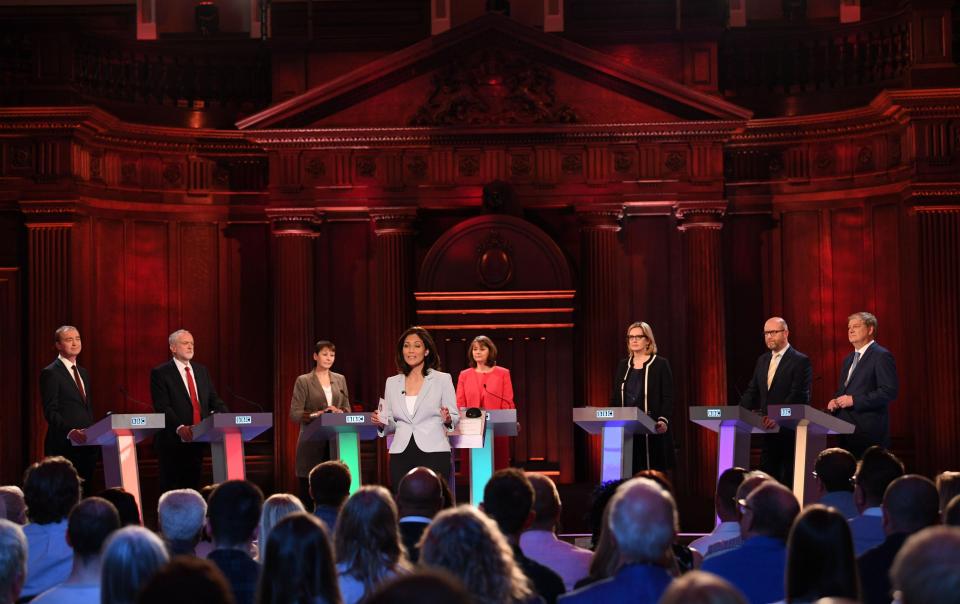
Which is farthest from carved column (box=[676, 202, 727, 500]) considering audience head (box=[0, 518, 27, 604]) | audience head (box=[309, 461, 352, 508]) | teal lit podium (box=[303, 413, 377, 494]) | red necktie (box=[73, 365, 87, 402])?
audience head (box=[0, 518, 27, 604])

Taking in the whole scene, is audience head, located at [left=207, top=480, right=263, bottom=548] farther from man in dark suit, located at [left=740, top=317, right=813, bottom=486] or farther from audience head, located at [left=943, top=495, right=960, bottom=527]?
man in dark suit, located at [left=740, top=317, right=813, bottom=486]

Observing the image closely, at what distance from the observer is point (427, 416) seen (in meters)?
8.56

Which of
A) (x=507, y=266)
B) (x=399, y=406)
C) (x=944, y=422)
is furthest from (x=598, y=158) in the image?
(x=399, y=406)

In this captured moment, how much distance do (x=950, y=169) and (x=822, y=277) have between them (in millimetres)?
1734

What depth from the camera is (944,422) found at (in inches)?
485

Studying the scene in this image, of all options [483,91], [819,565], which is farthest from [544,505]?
[483,91]

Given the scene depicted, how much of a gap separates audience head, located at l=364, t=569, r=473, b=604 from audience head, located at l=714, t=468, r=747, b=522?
420 centimetres

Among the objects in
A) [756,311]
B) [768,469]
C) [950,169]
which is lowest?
[768,469]

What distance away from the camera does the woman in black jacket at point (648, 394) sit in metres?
9.59

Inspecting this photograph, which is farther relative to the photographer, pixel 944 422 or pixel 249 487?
pixel 944 422

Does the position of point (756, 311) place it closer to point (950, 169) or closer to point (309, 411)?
point (950, 169)

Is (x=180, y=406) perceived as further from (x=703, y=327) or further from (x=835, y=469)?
(x=703, y=327)

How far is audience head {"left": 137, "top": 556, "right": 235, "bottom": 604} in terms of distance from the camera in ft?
9.12

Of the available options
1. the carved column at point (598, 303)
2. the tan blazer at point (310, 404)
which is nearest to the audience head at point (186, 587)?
the tan blazer at point (310, 404)
